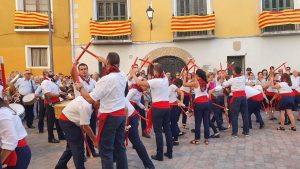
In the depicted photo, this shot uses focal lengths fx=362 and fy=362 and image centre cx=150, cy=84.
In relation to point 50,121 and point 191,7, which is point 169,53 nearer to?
point 191,7

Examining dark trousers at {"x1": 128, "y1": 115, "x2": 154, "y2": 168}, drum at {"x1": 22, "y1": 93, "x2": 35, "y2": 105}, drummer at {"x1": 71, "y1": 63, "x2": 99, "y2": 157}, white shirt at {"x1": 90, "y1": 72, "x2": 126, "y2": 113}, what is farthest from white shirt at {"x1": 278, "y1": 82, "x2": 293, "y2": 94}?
drum at {"x1": 22, "y1": 93, "x2": 35, "y2": 105}

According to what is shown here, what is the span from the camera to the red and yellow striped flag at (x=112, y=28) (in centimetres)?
1731

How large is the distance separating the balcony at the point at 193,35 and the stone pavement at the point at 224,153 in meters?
7.87

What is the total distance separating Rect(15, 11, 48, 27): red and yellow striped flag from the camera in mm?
17609

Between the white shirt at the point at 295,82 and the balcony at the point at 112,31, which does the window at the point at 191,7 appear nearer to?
the balcony at the point at 112,31

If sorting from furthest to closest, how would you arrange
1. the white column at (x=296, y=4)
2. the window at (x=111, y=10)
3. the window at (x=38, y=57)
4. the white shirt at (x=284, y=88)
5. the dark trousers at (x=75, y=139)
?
the window at (x=38, y=57), the window at (x=111, y=10), the white column at (x=296, y=4), the white shirt at (x=284, y=88), the dark trousers at (x=75, y=139)

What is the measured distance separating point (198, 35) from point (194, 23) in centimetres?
60

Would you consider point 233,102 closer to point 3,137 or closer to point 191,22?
point 3,137

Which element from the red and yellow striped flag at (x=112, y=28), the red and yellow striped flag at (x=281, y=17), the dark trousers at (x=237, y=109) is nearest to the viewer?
the dark trousers at (x=237, y=109)

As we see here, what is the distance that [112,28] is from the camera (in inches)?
684

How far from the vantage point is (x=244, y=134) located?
9469mm

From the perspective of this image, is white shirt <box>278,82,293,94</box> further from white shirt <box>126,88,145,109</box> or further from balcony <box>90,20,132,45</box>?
balcony <box>90,20,132,45</box>

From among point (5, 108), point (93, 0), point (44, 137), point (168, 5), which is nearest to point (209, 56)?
point (168, 5)

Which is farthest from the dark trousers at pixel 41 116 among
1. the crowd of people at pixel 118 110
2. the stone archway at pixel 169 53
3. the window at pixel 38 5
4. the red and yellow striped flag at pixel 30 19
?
the window at pixel 38 5
